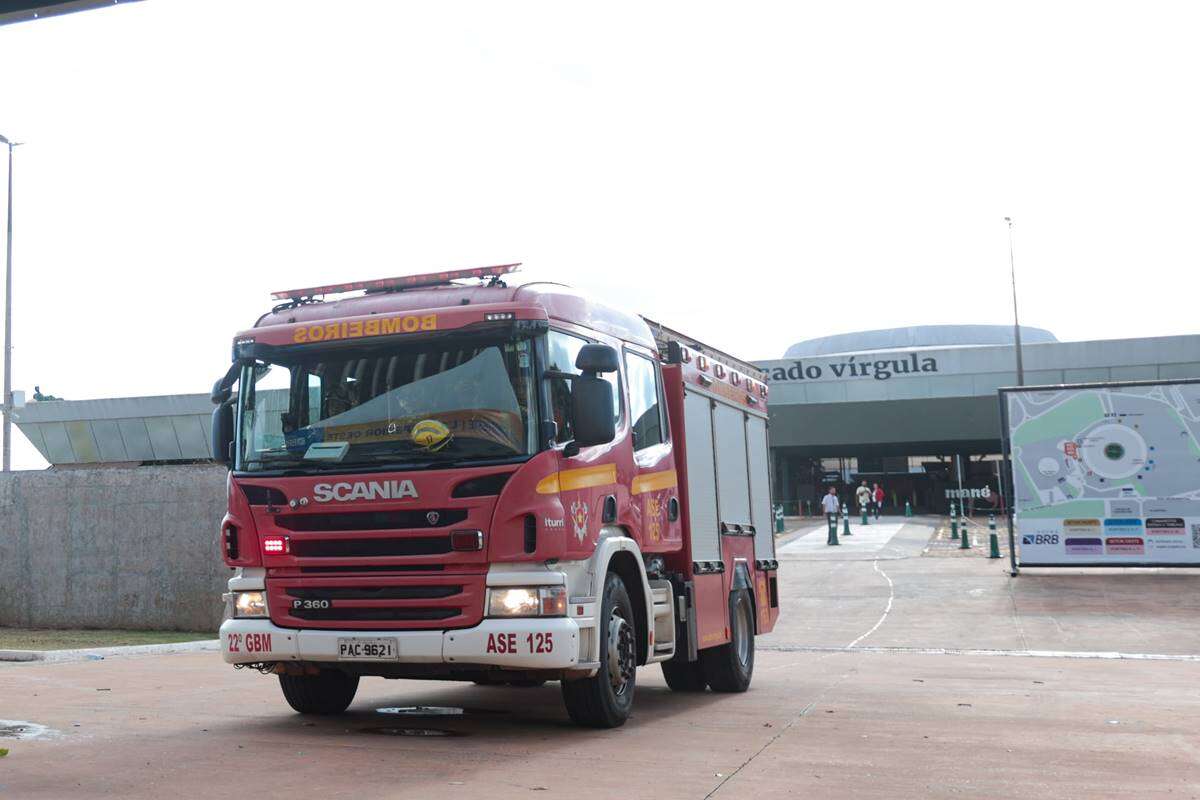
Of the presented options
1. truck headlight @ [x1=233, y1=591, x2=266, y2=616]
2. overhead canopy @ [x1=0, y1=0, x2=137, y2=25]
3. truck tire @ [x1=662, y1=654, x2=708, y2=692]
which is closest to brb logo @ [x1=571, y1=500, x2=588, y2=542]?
truck headlight @ [x1=233, y1=591, x2=266, y2=616]

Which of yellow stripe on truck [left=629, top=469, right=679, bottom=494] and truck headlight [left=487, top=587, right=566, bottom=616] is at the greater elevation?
yellow stripe on truck [left=629, top=469, right=679, bottom=494]

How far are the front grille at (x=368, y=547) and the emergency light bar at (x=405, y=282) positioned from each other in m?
1.87

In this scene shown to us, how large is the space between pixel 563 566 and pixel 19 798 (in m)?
3.40

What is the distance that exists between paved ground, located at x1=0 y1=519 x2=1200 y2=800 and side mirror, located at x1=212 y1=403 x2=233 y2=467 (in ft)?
6.17

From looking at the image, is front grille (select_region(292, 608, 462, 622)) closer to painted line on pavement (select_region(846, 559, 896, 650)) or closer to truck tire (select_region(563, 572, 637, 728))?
truck tire (select_region(563, 572, 637, 728))

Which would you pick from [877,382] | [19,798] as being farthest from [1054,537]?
[877,382]

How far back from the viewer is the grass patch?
1633cm

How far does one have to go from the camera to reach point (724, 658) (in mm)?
12000

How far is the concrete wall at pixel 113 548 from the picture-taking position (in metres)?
18.5

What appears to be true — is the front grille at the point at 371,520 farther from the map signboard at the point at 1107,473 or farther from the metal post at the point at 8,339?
the metal post at the point at 8,339

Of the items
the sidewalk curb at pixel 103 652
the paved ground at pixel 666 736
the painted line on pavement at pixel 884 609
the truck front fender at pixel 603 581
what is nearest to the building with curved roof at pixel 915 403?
the painted line on pavement at pixel 884 609

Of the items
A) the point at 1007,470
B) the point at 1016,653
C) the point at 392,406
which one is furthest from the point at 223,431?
the point at 1007,470

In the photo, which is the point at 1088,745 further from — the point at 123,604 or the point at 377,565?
the point at 123,604

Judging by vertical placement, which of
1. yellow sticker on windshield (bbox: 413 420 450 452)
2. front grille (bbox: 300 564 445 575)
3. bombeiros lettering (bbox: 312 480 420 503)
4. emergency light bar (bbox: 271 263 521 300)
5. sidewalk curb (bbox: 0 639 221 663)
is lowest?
sidewalk curb (bbox: 0 639 221 663)
